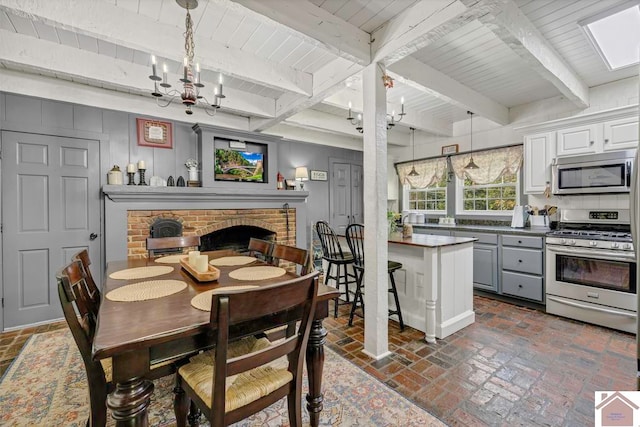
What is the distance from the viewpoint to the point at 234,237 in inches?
173

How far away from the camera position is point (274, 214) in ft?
14.3

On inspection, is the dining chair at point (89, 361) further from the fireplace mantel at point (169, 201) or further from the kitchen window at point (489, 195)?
the kitchen window at point (489, 195)

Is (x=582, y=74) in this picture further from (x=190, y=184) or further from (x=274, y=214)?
(x=190, y=184)

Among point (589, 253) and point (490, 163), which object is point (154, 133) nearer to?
point (490, 163)

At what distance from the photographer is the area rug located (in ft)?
5.25

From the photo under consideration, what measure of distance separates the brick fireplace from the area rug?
1.36m

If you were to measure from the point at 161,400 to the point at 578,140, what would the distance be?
4702 mm

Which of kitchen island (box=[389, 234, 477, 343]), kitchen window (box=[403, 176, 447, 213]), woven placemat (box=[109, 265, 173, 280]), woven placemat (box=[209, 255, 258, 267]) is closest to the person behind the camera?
woven placemat (box=[109, 265, 173, 280])

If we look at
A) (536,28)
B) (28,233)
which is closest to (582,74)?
(536,28)

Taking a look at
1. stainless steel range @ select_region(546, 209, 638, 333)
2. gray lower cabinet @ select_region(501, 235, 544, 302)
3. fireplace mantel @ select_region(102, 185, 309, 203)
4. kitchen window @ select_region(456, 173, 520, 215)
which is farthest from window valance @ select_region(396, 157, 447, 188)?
fireplace mantel @ select_region(102, 185, 309, 203)

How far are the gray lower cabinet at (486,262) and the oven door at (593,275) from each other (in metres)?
0.55

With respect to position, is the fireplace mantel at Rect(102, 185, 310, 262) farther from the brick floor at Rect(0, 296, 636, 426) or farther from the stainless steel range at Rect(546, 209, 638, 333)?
the stainless steel range at Rect(546, 209, 638, 333)

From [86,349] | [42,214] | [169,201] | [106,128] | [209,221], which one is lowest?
[86,349]

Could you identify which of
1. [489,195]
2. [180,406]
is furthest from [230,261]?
[489,195]
